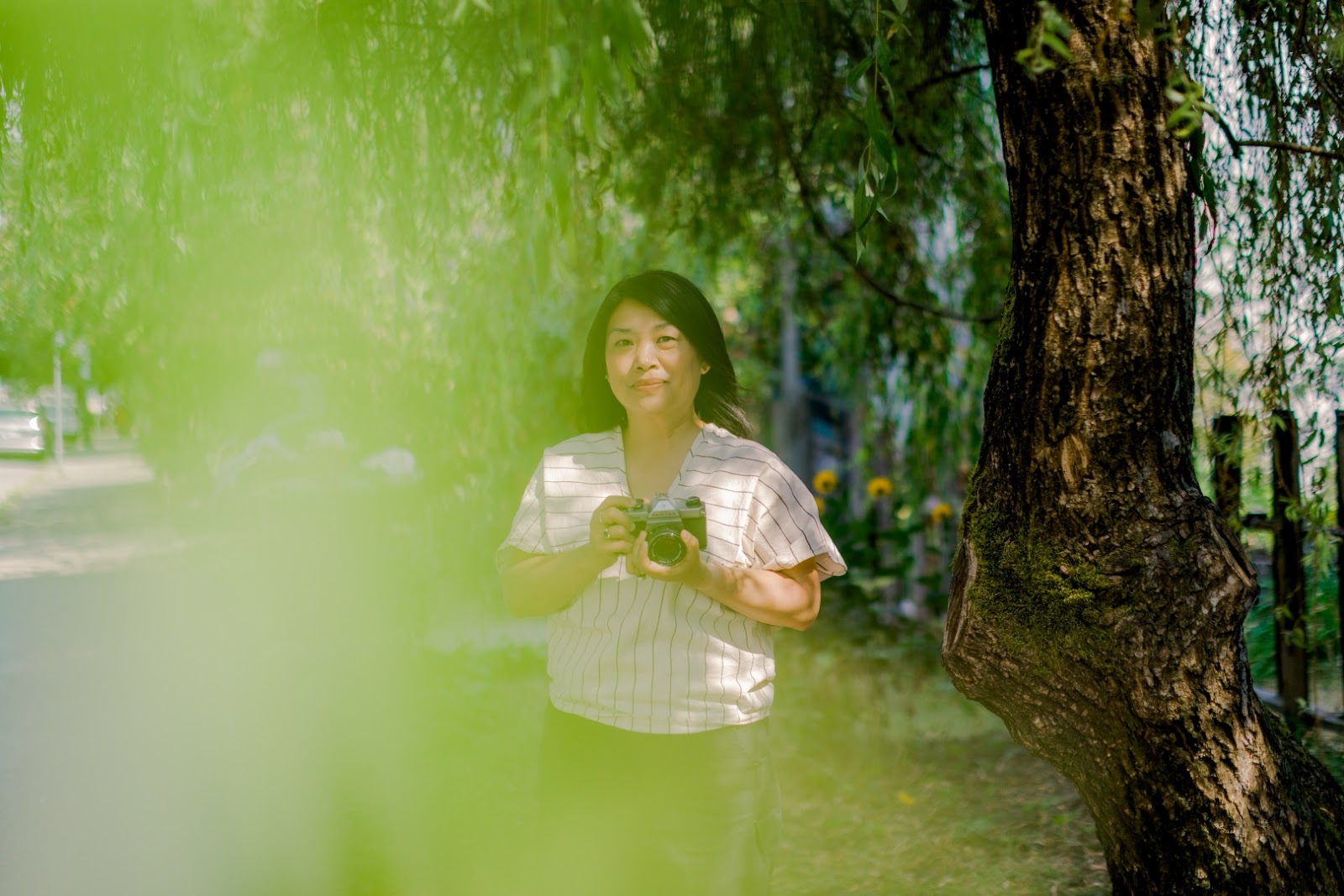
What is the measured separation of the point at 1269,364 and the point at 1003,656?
100 centimetres

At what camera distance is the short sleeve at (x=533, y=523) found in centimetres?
176

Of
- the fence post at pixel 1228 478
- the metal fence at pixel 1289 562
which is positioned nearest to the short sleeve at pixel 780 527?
the fence post at pixel 1228 478

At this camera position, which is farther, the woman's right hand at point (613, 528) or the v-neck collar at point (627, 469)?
the v-neck collar at point (627, 469)

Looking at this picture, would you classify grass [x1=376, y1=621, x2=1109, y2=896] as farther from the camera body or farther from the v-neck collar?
the camera body

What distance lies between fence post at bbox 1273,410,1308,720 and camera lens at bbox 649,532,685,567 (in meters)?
2.35

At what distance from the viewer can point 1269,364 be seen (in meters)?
2.22

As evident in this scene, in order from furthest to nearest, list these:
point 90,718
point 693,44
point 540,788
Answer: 1. point 90,718
2. point 693,44
3. point 540,788

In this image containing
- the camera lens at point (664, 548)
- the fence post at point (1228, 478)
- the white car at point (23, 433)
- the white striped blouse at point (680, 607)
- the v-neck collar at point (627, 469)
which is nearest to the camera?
the camera lens at point (664, 548)

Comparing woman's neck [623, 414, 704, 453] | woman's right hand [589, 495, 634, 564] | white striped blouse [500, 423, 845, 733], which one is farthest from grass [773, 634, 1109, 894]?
woman's right hand [589, 495, 634, 564]

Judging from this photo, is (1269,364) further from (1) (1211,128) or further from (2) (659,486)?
(2) (659,486)

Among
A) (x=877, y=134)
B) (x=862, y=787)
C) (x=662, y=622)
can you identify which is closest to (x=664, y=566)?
(x=662, y=622)

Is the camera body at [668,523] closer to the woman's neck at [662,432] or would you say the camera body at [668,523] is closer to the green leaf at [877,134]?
the woman's neck at [662,432]

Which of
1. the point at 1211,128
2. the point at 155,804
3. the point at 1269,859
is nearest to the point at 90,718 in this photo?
the point at 155,804

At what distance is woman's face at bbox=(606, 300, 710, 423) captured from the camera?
5.60 feet
